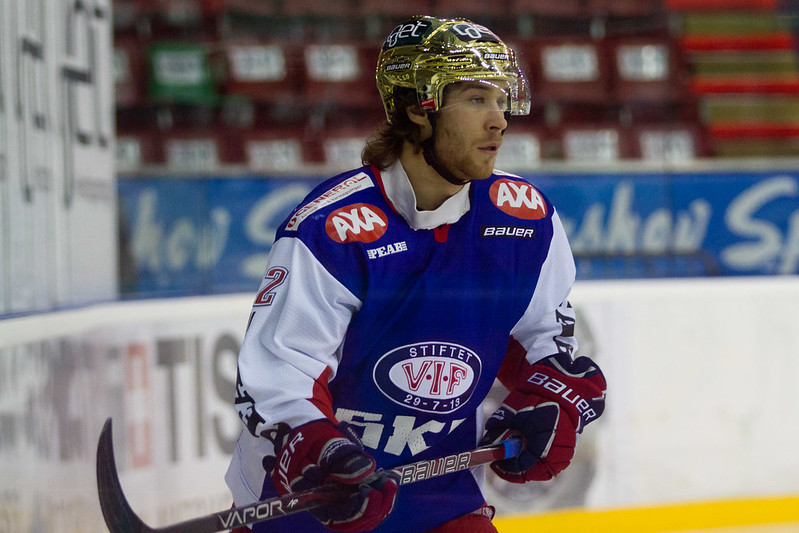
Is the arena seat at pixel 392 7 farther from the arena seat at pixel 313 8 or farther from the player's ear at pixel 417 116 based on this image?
the player's ear at pixel 417 116

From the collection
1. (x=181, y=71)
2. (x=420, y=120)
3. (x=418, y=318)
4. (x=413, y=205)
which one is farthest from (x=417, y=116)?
(x=181, y=71)

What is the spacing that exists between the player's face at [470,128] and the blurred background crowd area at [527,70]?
6.04 feet

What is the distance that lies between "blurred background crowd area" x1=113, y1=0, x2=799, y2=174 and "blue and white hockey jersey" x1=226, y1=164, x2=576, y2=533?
191 centimetres

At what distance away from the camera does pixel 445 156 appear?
1.54 metres

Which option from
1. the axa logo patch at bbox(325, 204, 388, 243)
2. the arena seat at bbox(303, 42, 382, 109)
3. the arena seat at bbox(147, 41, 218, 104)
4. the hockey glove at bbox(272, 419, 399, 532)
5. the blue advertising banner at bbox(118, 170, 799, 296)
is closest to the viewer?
the hockey glove at bbox(272, 419, 399, 532)

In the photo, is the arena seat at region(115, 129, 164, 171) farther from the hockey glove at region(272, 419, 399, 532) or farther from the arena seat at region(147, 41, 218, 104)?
the hockey glove at region(272, 419, 399, 532)

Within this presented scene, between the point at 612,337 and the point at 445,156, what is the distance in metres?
1.91

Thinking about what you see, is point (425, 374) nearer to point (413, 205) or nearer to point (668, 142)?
point (413, 205)

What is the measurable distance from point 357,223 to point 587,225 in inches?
94.8

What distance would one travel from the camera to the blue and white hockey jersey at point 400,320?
1.41 metres

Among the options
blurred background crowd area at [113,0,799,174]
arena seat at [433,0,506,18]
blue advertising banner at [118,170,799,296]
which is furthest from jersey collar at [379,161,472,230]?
arena seat at [433,0,506,18]

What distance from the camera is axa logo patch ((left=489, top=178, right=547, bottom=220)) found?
1562mm

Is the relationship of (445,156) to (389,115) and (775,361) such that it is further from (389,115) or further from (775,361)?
(775,361)

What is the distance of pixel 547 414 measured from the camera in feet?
5.19
